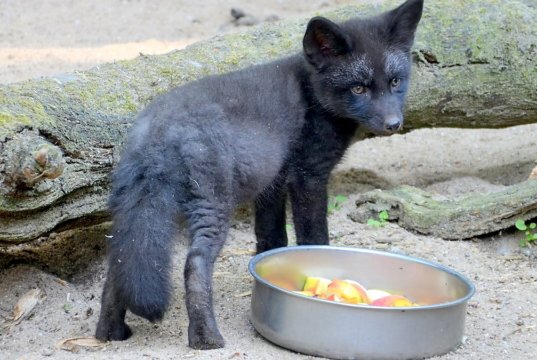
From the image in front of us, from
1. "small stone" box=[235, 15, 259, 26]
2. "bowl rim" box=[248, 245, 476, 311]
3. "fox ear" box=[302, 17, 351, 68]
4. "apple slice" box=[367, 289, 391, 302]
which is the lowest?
"apple slice" box=[367, 289, 391, 302]

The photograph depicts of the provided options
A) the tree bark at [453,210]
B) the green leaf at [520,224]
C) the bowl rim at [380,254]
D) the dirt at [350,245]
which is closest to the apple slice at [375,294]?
the bowl rim at [380,254]

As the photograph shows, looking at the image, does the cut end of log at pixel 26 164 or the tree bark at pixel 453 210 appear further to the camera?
the tree bark at pixel 453 210

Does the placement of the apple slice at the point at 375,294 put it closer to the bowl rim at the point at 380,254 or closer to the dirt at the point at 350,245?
the bowl rim at the point at 380,254

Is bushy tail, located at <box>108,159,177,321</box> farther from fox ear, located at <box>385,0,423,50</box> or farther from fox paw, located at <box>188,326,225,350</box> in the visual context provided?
fox ear, located at <box>385,0,423,50</box>

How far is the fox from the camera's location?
141 inches

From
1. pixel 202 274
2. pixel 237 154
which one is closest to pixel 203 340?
pixel 202 274

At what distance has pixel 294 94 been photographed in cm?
443

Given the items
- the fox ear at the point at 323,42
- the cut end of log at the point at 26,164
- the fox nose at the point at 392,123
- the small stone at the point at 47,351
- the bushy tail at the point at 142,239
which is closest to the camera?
the bushy tail at the point at 142,239

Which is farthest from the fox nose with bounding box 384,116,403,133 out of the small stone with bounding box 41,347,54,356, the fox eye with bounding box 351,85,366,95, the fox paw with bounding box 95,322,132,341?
the small stone with bounding box 41,347,54,356

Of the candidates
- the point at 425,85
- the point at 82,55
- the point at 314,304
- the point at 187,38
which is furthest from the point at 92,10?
the point at 314,304

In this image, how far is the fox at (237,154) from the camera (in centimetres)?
359

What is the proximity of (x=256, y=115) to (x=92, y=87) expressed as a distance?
1048 millimetres

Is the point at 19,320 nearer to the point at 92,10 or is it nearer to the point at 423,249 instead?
the point at 423,249

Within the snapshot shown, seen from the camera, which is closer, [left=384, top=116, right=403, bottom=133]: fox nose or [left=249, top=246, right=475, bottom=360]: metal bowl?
[left=249, top=246, right=475, bottom=360]: metal bowl
